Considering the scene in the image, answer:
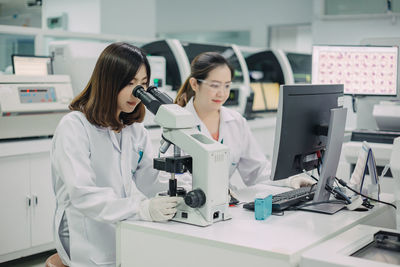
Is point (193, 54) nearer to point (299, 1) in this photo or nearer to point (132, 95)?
point (132, 95)

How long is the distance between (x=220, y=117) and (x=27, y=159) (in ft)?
3.72

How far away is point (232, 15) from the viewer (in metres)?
7.88

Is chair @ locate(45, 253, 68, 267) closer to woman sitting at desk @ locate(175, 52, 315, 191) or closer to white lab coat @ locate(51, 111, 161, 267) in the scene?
white lab coat @ locate(51, 111, 161, 267)

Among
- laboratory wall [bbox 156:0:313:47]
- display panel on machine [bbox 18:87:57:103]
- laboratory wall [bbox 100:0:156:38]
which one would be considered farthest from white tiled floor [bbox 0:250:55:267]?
laboratory wall [bbox 156:0:313:47]

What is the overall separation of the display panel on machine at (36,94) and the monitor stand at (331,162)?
5.68ft

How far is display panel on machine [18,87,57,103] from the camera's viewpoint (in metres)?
2.73

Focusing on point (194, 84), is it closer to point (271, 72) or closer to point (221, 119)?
point (221, 119)

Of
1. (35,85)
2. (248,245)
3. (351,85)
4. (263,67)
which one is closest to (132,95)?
(248,245)

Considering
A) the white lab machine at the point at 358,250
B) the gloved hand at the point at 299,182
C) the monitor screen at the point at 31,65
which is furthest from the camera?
the monitor screen at the point at 31,65

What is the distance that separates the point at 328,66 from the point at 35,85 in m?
1.67

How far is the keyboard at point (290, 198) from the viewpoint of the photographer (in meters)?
1.67

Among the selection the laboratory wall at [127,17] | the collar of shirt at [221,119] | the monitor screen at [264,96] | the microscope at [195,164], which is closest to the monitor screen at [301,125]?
the microscope at [195,164]

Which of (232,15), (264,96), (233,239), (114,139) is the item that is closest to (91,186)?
(114,139)

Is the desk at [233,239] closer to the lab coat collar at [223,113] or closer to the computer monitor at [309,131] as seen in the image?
the computer monitor at [309,131]
